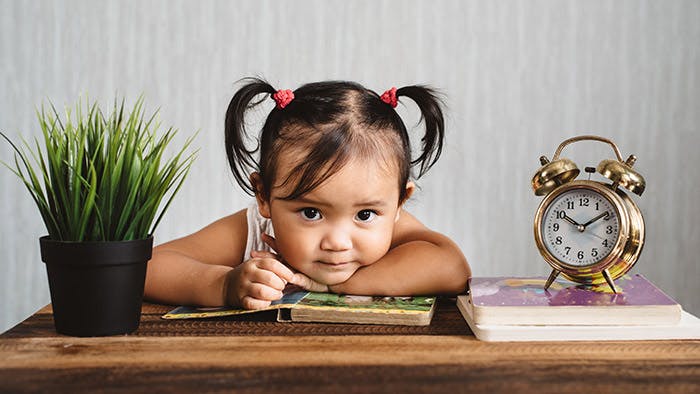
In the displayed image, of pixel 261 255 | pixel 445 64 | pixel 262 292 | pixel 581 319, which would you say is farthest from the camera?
pixel 445 64

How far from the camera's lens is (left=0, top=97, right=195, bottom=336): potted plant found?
878mm

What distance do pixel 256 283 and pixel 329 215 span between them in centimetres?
17

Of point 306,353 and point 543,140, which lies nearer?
point 306,353

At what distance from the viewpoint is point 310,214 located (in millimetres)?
1154

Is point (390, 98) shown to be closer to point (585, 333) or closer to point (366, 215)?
point (366, 215)

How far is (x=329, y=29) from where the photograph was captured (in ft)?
6.50

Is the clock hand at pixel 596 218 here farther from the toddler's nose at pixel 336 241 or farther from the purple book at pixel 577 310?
the toddler's nose at pixel 336 241

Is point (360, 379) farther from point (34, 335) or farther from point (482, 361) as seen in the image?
point (34, 335)

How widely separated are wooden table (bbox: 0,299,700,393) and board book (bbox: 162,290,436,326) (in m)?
0.02

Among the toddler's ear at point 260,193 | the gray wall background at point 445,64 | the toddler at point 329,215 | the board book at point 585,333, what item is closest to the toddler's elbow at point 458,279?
the toddler at point 329,215

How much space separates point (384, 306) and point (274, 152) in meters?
0.34

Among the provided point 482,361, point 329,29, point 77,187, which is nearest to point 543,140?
point 329,29

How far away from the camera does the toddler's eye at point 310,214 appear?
1147 mm

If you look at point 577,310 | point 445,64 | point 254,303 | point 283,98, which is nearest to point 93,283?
point 254,303
